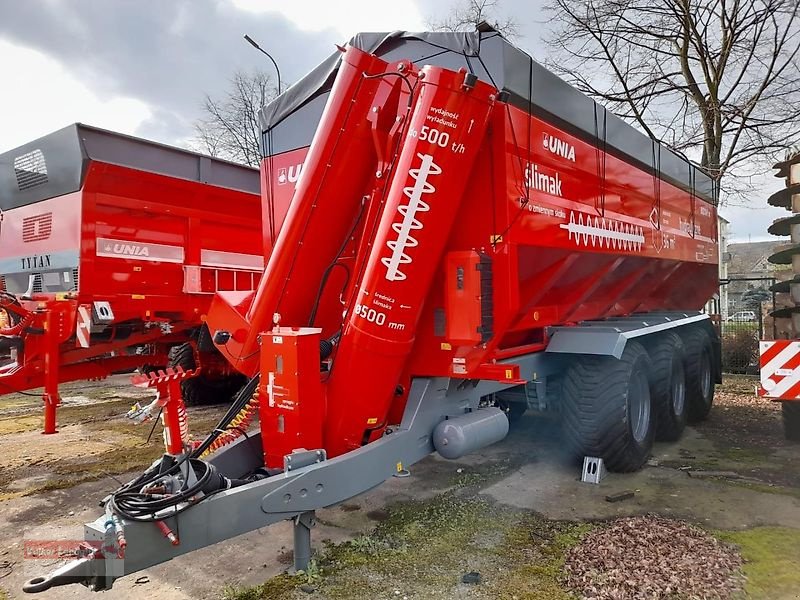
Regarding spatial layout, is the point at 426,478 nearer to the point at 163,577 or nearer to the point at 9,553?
the point at 163,577

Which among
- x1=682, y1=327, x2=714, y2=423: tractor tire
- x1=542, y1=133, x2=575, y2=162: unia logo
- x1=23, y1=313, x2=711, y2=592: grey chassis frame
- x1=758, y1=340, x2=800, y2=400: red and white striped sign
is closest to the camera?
x1=23, y1=313, x2=711, y2=592: grey chassis frame

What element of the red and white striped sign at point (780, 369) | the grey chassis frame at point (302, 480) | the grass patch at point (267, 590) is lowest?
the grass patch at point (267, 590)

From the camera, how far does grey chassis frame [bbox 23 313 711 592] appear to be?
2314 mm

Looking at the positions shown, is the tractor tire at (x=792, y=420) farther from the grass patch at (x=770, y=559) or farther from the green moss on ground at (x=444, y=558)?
the green moss on ground at (x=444, y=558)

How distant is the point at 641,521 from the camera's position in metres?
3.75

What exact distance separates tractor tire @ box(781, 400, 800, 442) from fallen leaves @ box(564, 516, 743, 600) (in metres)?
2.90

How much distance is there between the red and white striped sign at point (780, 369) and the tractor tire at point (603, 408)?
1.07 m

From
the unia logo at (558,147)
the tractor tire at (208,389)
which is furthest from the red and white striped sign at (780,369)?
the tractor tire at (208,389)

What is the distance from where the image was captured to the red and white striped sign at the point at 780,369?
4680 mm

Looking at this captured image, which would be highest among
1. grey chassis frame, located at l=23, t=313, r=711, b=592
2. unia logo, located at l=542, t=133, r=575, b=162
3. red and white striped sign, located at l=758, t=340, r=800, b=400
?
unia logo, located at l=542, t=133, r=575, b=162

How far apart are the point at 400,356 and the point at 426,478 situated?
5.84 feet

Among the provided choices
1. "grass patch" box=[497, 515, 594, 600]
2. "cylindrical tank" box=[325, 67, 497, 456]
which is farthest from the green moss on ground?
"cylindrical tank" box=[325, 67, 497, 456]

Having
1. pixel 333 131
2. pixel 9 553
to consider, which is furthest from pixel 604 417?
pixel 9 553

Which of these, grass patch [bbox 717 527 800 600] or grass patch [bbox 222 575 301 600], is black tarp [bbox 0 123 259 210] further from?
grass patch [bbox 717 527 800 600]
